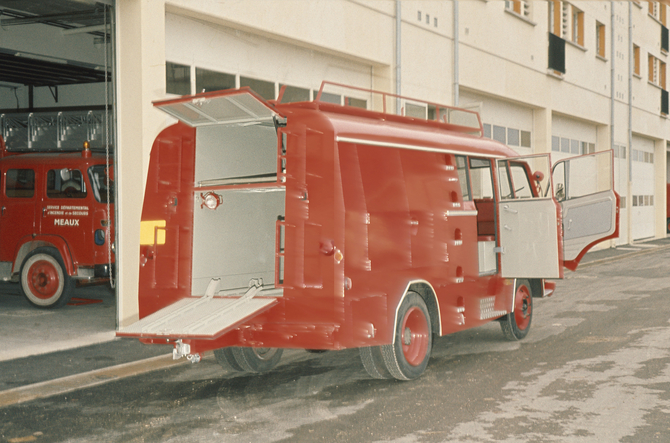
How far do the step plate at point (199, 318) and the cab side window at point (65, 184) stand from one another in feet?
21.5

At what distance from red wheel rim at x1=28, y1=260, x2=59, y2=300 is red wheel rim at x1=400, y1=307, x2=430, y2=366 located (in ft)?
24.1

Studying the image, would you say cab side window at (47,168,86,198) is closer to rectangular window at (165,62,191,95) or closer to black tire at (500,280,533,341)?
rectangular window at (165,62,191,95)

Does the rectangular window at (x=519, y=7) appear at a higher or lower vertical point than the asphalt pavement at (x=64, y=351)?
higher

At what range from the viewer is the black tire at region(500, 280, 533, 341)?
354 inches

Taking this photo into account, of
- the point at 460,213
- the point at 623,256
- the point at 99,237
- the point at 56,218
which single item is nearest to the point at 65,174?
the point at 56,218

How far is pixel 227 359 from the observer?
7398 millimetres

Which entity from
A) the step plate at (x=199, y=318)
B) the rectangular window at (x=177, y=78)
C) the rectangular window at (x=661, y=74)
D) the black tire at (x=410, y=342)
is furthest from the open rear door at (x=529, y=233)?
the rectangular window at (x=661, y=74)

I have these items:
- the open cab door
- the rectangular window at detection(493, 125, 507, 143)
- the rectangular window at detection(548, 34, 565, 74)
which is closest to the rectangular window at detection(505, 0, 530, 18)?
the rectangular window at detection(548, 34, 565, 74)

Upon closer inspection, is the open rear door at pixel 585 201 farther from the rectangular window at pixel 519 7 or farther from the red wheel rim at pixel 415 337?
the rectangular window at pixel 519 7

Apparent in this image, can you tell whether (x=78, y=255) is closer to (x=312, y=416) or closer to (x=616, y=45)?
(x=312, y=416)

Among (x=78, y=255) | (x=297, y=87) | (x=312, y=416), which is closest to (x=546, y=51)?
(x=297, y=87)

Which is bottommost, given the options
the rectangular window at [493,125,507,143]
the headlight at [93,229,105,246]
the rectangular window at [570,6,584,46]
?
the headlight at [93,229,105,246]

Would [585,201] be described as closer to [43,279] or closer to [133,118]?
[133,118]

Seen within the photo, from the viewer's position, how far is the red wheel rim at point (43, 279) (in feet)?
40.9
